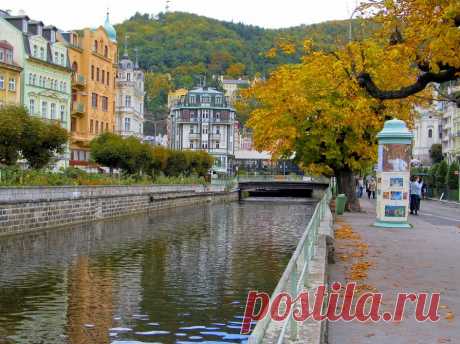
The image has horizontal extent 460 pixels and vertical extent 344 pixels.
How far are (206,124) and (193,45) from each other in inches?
1929

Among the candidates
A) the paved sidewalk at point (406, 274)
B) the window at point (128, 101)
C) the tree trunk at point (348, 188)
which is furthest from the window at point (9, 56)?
the paved sidewalk at point (406, 274)

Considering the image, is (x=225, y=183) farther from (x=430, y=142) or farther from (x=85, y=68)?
(x=430, y=142)

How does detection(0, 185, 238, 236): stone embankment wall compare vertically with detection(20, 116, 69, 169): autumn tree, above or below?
below

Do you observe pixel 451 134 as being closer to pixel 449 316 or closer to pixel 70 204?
pixel 70 204

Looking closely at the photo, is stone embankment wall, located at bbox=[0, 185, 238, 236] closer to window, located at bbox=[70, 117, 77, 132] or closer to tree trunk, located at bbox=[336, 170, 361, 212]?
tree trunk, located at bbox=[336, 170, 361, 212]

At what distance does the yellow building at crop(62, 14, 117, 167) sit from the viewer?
228 ft

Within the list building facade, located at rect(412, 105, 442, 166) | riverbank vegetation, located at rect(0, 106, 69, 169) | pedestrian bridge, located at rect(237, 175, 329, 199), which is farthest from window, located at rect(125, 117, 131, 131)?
building facade, located at rect(412, 105, 442, 166)

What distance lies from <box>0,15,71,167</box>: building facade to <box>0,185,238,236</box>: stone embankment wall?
38.8 feet

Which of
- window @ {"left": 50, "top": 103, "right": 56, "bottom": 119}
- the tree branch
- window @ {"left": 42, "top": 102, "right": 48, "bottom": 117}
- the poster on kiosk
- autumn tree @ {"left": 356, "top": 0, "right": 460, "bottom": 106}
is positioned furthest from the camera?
window @ {"left": 50, "top": 103, "right": 56, "bottom": 119}

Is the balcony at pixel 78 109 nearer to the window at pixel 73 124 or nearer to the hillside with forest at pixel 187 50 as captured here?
the window at pixel 73 124

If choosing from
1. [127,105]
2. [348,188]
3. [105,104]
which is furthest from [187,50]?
[348,188]

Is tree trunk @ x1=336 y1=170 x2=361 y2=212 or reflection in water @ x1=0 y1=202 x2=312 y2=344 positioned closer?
reflection in water @ x1=0 y1=202 x2=312 y2=344

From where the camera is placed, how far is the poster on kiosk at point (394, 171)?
25.7m

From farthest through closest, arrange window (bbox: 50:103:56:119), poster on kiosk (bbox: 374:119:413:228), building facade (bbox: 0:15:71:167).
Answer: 1. window (bbox: 50:103:56:119)
2. building facade (bbox: 0:15:71:167)
3. poster on kiosk (bbox: 374:119:413:228)
